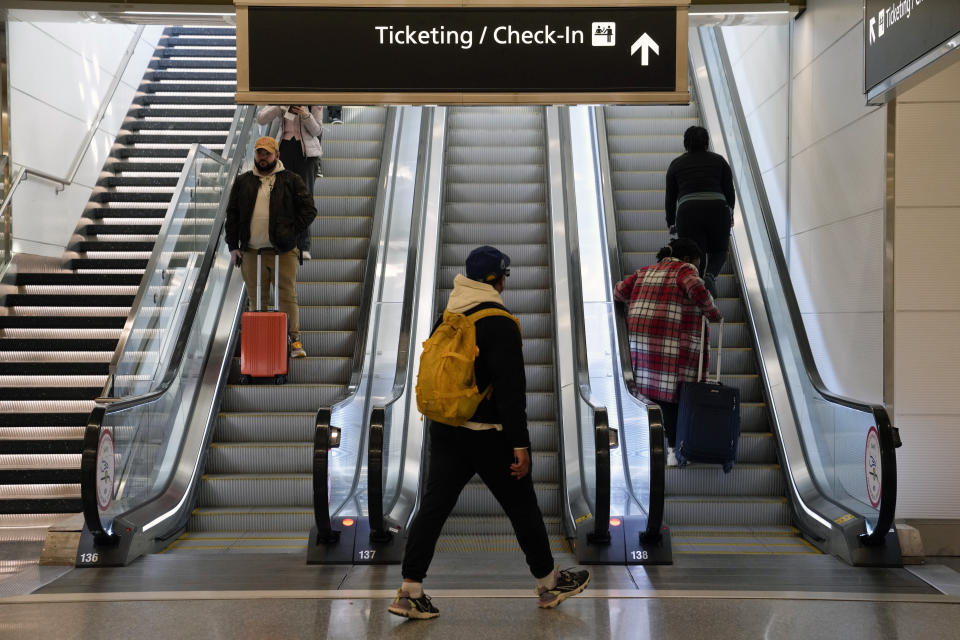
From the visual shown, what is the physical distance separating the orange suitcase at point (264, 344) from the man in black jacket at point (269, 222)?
403mm

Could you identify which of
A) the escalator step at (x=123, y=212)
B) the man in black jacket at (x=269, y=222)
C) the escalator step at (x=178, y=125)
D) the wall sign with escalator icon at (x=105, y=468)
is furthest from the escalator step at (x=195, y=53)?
the wall sign with escalator icon at (x=105, y=468)

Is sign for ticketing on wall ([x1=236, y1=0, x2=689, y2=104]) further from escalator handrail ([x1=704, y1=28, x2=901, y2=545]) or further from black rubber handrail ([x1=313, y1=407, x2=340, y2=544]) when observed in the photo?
escalator handrail ([x1=704, y1=28, x2=901, y2=545])

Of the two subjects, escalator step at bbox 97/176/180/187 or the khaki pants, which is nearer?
the khaki pants

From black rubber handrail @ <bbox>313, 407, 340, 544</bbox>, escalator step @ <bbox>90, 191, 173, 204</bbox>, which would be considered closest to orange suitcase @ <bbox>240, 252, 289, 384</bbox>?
black rubber handrail @ <bbox>313, 407, 340, 544</bbox>

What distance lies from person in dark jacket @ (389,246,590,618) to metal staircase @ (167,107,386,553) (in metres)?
1.99

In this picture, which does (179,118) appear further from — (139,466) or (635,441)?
(635,441)

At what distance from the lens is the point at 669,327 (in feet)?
23.2

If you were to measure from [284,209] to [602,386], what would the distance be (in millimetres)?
2880

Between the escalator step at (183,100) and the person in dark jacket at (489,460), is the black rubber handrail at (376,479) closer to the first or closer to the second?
the person in dark jacket at (489,460)

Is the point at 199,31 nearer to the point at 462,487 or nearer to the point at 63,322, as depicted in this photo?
the point at 63,322

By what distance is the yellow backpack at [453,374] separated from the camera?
4484mm

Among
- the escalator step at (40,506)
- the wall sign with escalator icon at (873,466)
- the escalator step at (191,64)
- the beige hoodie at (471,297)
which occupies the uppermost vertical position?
the escalator step at (191,64)

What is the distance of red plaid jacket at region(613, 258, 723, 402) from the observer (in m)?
7.02

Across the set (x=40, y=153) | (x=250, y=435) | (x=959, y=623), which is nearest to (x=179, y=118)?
(x=40, y=153)
